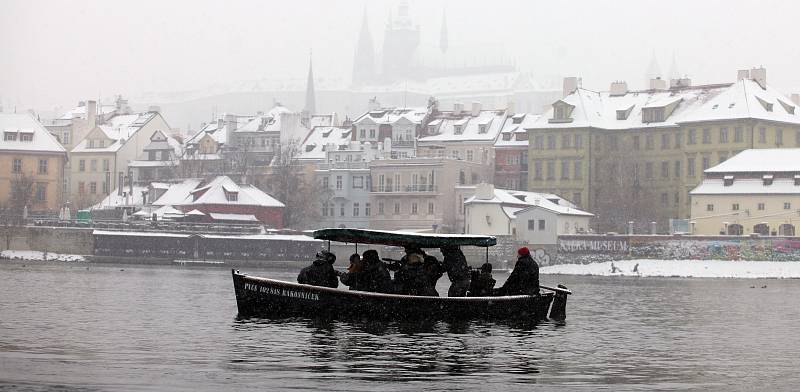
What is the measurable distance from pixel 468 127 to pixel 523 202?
77.4ft

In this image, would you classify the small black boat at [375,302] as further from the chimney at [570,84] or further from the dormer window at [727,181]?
the chimney at [570,84]

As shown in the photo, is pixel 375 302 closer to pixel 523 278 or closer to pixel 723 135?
pixel 523 278

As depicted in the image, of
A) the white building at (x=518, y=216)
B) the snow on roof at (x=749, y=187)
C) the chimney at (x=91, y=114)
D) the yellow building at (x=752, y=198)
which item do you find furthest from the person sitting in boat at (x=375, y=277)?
the chimney at (x=91, y=114)

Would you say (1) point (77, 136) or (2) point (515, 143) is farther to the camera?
(1) point (77, 136)

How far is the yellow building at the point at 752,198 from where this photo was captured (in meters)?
116

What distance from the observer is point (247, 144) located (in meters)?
157

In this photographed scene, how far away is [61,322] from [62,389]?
1778 centimetres

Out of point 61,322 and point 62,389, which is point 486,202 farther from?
point 62,389

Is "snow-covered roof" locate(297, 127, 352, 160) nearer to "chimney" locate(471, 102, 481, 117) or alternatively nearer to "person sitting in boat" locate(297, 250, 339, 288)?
"chimney" locate(471, 102, 481, 117)

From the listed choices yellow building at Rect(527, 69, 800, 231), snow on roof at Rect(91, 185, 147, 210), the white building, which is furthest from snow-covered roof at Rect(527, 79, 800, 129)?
snow on roof at Rect(91, 185, 147, 210)

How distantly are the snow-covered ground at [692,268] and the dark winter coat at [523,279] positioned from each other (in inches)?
2821

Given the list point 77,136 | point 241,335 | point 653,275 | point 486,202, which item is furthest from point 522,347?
point 77,136

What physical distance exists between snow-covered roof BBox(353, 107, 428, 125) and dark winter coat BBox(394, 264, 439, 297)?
108 meters

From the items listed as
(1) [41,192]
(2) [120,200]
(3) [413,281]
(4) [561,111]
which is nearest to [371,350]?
(3) [413,281]
